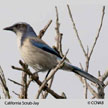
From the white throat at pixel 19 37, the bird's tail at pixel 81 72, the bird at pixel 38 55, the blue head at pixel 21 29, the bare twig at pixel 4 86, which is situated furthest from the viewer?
the blue head at pixel 21 29

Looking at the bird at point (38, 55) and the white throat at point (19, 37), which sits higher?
the white throat at point (19, 37)

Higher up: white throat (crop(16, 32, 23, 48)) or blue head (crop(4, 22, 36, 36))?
blue head (crop(4, 22, 36, 36))

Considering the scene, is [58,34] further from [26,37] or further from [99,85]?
[26,37]

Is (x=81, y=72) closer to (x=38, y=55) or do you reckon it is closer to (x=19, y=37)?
(x=38, y=55)

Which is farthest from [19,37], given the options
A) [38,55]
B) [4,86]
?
[4,86]

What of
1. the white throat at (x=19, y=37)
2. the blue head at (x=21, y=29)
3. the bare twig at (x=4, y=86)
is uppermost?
the blue head at (x=21, y=29)

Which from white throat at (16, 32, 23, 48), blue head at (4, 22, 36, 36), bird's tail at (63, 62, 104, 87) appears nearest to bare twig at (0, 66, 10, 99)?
bird's tail at (63, 62, 104, 87)

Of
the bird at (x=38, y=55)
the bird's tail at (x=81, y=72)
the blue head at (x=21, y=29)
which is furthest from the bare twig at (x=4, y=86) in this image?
the blue head at (x=21, y=29)

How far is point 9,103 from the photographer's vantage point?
4.66m

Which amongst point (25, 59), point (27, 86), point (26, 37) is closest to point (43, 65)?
point (25, 59)

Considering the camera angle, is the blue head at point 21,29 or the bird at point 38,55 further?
the blue head at point 21,29

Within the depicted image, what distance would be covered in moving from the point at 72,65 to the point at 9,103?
5.02ft

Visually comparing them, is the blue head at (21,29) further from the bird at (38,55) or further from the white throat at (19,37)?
the bird at (38,55)

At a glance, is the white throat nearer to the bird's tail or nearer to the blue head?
the blue head
